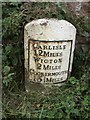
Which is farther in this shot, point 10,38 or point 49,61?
point 10,38

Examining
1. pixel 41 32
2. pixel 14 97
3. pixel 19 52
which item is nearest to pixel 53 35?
pixel 41 32

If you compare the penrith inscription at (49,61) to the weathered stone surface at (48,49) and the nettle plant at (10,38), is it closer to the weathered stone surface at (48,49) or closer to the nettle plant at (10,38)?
the weathered stone surface at (48,49)

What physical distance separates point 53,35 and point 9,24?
33cm

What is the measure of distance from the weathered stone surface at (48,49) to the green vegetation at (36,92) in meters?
0.08

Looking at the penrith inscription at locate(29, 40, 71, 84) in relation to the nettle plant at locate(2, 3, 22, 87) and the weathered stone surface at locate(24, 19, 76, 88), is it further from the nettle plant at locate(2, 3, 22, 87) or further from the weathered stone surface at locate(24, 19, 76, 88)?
the nettle plant at locate(2, 3, 22, 87)

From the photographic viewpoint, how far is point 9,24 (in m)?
2.86

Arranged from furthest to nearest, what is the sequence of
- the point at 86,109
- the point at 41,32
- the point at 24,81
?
the point at 24,81 < the point at 41,32 < the point at 86,109

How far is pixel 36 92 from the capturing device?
9.57ft

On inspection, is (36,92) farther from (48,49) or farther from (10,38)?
(10,38)

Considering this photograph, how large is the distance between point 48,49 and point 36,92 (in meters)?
0.34

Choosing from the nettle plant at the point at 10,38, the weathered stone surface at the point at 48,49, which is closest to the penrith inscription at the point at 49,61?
the weathered stone surface at the point at 48,49

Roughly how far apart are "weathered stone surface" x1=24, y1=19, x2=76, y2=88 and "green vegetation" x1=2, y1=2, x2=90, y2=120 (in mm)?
84

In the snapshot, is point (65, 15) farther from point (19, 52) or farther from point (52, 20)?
point (19, 52)

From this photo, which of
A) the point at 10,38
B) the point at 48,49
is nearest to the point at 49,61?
the point at 48,49
